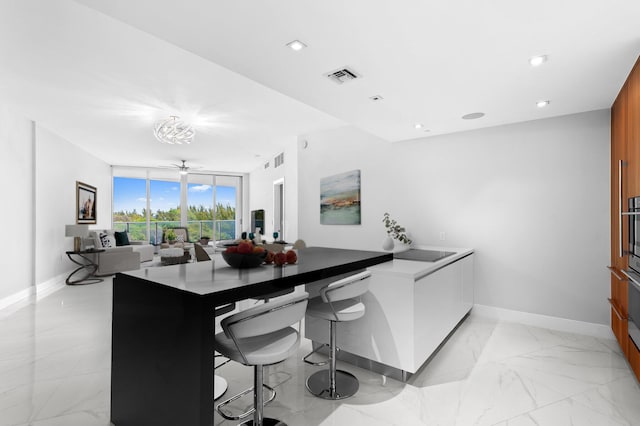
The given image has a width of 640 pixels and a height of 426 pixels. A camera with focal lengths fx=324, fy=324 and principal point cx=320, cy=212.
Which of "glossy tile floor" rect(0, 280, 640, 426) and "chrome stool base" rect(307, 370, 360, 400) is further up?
"chrome stool base" rect(307, 370, 360, 400)

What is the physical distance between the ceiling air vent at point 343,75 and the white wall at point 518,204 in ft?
7.19

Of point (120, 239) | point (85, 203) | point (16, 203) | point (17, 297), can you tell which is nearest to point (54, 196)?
point (16, 203)

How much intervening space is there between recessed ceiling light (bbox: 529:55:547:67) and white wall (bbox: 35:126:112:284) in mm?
6712

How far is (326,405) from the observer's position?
6.94ft

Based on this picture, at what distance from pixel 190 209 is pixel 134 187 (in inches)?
70.2

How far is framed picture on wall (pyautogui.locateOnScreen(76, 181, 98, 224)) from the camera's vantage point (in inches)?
278

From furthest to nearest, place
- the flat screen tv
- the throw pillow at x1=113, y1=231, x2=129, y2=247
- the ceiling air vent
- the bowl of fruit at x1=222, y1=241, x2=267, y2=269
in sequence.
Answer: the flat screen tv
the throw pillow at x1=113, y1=231, x2=129, y2=247
the ceiling air vent
the bowl of fruit at x1=222, y1=241, x2=267, y2=269

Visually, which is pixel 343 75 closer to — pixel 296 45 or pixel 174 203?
pixel 296 45

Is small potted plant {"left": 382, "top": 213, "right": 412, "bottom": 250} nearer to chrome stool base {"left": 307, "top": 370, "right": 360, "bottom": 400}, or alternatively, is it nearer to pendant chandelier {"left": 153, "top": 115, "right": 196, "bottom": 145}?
chrome stool base {"left": 307, "top": 370, "right": 360, "bottom": 400}

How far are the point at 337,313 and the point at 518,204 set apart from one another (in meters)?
2.84

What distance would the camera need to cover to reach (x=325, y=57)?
7.46 ft

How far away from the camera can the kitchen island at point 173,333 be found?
1.38m

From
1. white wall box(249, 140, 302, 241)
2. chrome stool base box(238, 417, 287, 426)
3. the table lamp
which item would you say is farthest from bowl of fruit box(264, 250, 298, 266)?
the table lamp

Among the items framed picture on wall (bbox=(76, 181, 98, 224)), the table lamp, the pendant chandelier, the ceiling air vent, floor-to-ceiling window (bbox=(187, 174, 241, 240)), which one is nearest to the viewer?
the ceiling air vent
